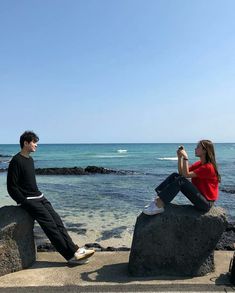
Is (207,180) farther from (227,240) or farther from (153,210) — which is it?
(227,240)

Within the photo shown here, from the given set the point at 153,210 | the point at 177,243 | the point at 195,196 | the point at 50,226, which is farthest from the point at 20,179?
the point at 195,196

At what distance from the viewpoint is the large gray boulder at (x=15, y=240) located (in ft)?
19.6

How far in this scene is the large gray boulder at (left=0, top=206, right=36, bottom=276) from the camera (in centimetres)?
597

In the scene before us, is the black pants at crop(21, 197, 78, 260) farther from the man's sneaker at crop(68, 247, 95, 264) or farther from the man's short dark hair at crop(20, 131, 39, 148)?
the man's short dark hair at crop(20, 131, 39, 148)

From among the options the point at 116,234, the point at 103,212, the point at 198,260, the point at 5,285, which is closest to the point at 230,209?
the point at 103,212

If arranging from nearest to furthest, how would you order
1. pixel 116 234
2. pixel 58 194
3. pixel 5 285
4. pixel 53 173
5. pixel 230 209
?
pixel 5 285 < pixel 116 234 < pixel 230 209 < pixel 58 194 < pixel 53 173

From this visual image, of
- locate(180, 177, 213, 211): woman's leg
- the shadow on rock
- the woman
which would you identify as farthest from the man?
locate(180, 177, 213, 211): woman's leg

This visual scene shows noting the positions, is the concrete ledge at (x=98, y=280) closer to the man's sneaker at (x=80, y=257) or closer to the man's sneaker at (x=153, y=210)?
the man's sneaker at (x=80, y=257)

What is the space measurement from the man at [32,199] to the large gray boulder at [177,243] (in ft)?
3.40

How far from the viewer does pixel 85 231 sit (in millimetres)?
13219

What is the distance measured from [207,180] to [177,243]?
3.55 ft

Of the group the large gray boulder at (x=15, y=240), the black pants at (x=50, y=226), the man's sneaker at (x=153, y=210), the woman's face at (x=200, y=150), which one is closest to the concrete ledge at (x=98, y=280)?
the large gray boulder at (x=15, y=240)

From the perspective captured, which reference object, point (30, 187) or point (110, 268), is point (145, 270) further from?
point (30, 187)

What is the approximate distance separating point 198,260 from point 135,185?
22.3 m
